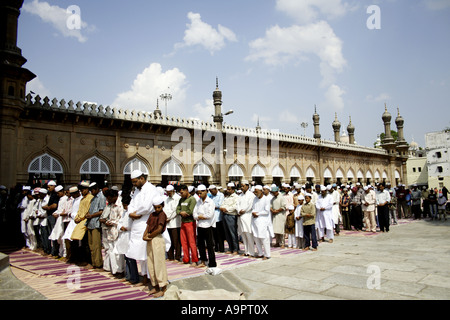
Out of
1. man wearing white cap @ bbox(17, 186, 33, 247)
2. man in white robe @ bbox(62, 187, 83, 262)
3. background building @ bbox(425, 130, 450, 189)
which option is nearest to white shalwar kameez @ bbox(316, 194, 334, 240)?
man in white robe @ bbox(62, 187, 83, 262)

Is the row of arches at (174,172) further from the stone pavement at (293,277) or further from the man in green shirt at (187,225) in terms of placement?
the man in green shirt at (187,225)

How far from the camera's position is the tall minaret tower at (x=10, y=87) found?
11422 mm

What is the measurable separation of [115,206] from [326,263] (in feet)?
14.1

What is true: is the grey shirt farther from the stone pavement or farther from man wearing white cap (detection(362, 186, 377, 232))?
man wearing white cap (detection(362, 186, 377, 232))

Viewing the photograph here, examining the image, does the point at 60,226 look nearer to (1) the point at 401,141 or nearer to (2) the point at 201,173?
(2) the point at 201,173

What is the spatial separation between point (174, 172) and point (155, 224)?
12.8 metres

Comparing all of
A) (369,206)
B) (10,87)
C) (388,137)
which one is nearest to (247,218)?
(369,206)

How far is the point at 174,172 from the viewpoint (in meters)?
17.2

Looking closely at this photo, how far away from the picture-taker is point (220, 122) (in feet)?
62.0

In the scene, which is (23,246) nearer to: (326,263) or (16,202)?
(16,202)

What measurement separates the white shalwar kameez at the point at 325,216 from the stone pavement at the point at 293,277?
1.37 m

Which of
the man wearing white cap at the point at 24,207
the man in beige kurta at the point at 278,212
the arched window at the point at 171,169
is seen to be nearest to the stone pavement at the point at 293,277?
the man in beige kurta at the point at 278,212

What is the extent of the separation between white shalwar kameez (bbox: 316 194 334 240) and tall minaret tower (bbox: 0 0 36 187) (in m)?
10.9
